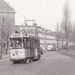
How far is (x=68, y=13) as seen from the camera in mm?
61188

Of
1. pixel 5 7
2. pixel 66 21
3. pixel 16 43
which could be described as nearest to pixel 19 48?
pixel 16 43

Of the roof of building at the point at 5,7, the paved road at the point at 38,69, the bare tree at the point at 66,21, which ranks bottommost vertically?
the paved road at the point at 38,69

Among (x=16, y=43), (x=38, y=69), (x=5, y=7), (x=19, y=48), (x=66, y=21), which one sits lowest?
(x=38, y=69)

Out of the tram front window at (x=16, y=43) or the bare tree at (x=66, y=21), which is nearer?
the tram front window at (x=16, y=43)

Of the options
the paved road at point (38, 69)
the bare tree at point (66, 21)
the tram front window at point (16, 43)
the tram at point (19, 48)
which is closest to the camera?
the paved road at point (38, 69)

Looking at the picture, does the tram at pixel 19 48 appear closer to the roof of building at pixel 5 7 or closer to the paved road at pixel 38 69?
the paved road at pixel 38 69

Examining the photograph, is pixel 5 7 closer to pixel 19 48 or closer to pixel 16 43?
pixel 16 43

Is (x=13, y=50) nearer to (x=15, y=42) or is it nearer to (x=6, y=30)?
(x=15, y=42)

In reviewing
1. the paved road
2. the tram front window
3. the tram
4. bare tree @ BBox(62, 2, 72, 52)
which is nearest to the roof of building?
bare tree @ BBox(62, 2, 72, 52)

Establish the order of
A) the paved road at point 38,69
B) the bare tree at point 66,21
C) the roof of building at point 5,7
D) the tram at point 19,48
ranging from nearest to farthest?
the paved road at point 38,69 → the tram at point 19,48 → the bare tree at point 66,21 → the roof of building at point 5,7

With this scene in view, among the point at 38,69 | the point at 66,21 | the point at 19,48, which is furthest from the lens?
the point at 66,21

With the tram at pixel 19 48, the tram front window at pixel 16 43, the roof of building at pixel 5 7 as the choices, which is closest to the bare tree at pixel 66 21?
the roof of building at pixel 5 7

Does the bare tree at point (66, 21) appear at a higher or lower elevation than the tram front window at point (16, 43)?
higher

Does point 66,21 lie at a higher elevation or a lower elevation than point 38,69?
higher
